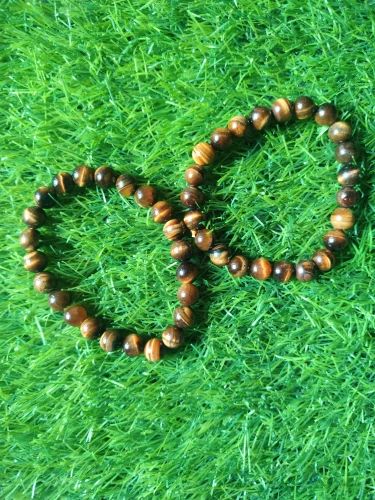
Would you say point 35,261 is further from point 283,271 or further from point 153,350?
point 283,271

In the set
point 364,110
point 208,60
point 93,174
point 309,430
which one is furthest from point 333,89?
point 309,430

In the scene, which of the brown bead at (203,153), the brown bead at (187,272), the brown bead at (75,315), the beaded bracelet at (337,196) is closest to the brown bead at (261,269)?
the beaded bracelet at (337,196)

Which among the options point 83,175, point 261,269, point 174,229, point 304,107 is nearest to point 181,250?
point 174,229

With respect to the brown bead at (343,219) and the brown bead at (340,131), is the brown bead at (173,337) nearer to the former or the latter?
the brown bead at (343,219)

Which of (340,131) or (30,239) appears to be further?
(30,239)

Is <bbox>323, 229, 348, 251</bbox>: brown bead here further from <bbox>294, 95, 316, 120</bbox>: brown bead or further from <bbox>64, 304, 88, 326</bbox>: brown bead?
<bbox>64, 304, 88, 326</bbox>: brown bead

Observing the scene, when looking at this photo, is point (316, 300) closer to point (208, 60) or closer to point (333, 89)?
point (333, 89)
